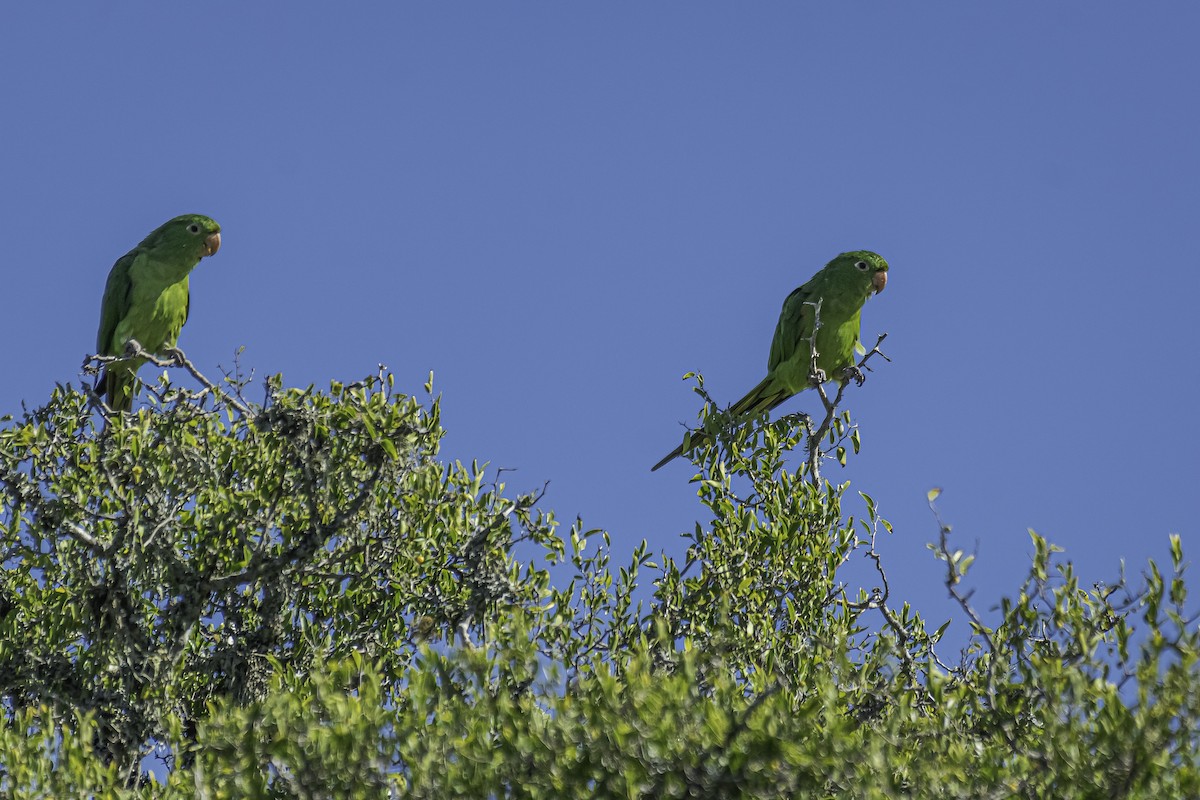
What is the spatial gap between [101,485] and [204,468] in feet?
2.37

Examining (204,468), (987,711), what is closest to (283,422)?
(204,468)

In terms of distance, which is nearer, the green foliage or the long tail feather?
the green foliage

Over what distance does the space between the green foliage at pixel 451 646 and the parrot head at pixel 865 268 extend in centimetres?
309

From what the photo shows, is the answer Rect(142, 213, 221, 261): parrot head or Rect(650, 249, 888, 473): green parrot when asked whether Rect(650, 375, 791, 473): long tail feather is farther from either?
Rect(142, 213, 221, 261): parrot head

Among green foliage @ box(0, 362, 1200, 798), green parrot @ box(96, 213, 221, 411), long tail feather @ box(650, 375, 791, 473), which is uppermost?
green parrot @ box(96, 213, 221, 411)

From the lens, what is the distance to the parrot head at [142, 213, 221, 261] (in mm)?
9781

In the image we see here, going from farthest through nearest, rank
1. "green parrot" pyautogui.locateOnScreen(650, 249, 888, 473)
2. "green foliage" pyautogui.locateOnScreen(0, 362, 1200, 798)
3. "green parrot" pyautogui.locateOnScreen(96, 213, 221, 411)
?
"green parrot" pyautogui.locateOnScreen(650, 249, 888, 473) < "green parrot" pyautogui.locateOnScreen(96, 213, 221, 411) < "green foliage" pyautogui.locateOnScreen(0, 362, 1200, 798)

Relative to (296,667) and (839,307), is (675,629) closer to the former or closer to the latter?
(296,667)

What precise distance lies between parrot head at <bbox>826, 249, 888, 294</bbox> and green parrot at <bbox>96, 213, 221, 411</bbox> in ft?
17.1

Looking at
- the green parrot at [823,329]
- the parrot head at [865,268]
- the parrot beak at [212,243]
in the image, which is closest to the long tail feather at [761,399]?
the green parrot at [823,329]

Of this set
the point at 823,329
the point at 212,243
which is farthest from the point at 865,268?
the point at 212,243

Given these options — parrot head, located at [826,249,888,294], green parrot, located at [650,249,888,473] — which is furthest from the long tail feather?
parrot head, located at [826,249,888,294]

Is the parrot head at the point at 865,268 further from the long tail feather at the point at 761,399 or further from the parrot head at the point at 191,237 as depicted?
the parrot head at the point at 191,237

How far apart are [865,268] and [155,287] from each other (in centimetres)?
583
